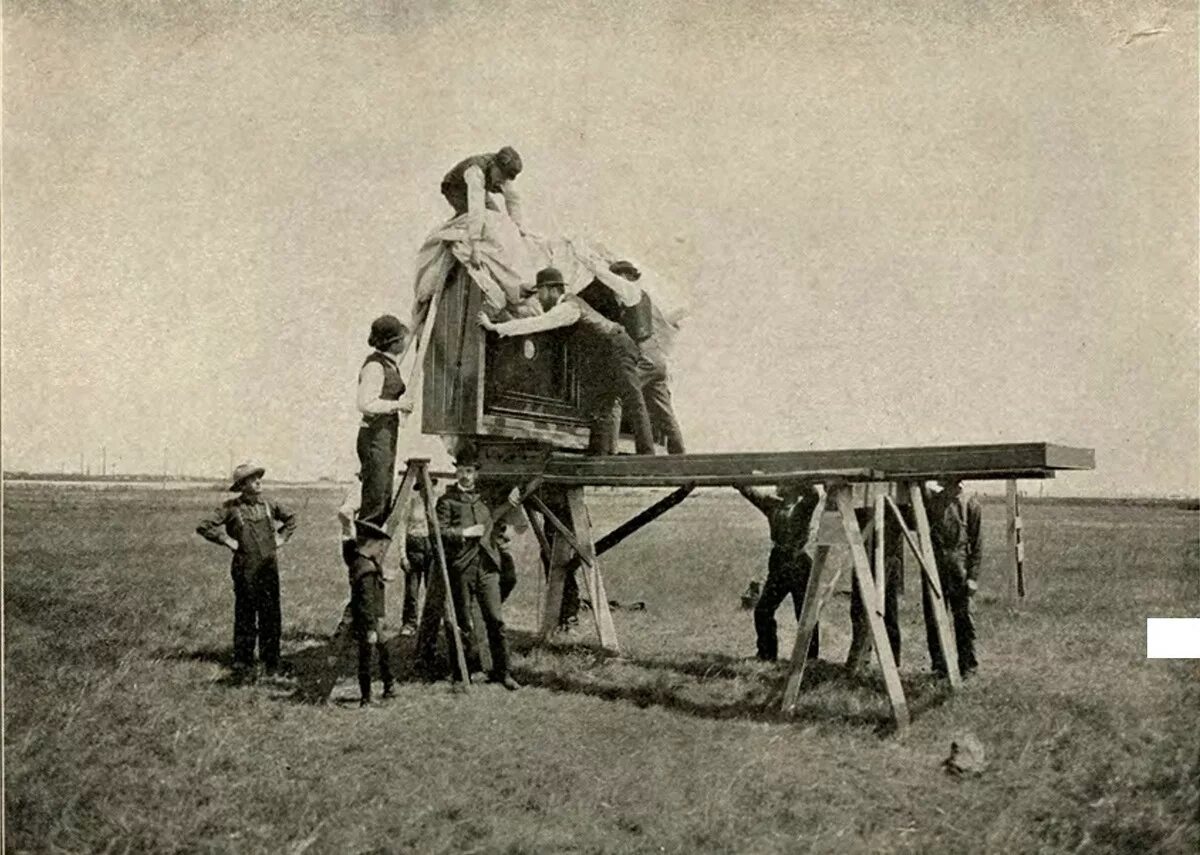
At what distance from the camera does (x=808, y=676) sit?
22.1 feet

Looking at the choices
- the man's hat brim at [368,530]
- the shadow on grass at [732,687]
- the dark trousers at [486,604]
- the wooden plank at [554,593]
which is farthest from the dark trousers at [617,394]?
the man's hat brim at [368,530]

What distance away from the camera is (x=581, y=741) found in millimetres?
5594

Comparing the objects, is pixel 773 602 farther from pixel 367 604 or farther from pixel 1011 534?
pixel 367 604

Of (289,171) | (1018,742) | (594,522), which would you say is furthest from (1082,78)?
(594,522)

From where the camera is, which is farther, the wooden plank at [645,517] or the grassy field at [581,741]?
the wooden plank at [645,517]

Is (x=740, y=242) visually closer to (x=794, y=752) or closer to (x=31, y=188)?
(x=794, y=752)

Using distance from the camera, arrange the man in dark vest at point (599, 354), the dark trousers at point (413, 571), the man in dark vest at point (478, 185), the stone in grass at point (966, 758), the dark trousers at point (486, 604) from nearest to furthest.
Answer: the stone in grass at point (966, 758), the man in dark vest at point (478, 185), the dark trousers at point (486, 604), the man in dark vest at point (599, 354), the dark trousers at point (413, 571)

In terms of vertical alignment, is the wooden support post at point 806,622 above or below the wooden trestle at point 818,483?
below

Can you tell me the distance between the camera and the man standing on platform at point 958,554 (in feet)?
22.4

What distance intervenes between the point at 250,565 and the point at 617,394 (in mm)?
3074

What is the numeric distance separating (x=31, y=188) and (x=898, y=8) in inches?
226

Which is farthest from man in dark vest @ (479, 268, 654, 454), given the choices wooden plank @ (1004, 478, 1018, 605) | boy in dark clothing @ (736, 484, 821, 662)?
wooden plank @ (1004, 478, 1018, 605)

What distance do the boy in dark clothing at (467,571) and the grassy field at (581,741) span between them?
358mm

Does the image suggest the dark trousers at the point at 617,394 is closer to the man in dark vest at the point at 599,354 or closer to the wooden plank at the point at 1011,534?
the man in dark vest at the point at 599,354
